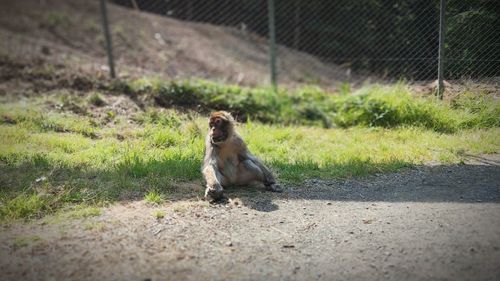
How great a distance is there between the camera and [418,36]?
9.36 meters

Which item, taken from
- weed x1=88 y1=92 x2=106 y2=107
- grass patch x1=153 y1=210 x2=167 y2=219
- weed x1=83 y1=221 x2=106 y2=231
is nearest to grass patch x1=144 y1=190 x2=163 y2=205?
grass patch x1=153 y1=210 x2=167 y2=219

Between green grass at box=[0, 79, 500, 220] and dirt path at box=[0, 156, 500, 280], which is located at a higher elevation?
green grass at box=[0, 79, 500, 220]

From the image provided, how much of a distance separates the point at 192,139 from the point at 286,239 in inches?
143

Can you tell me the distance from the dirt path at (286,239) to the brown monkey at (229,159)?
12.1 inches

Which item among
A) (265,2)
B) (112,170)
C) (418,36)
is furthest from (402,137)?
(265,2)

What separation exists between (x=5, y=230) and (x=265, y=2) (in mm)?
10999

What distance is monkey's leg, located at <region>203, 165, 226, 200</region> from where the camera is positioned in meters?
6.32

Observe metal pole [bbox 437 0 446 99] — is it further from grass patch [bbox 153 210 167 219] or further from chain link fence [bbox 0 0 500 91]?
grass patch [bbox 153 210 167 219]

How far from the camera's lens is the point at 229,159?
7.00 metres

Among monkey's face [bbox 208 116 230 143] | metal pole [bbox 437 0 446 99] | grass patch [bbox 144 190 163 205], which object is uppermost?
metal pole [bbox 437 0 446 99]

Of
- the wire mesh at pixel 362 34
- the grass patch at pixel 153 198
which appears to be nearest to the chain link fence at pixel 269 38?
the wire mesh at pixel 362 34

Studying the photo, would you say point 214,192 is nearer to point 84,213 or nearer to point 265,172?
point 265,172

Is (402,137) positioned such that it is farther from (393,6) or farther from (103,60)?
(103,60)

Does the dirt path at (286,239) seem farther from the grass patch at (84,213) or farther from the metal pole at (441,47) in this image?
the metal pole at (441,47)
